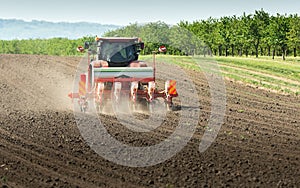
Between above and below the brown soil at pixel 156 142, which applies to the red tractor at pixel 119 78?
above

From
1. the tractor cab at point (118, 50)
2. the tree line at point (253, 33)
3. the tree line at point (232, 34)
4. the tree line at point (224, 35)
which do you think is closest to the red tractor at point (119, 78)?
the tractor cab at point (118, 50)

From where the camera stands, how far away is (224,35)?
6016 centimetres

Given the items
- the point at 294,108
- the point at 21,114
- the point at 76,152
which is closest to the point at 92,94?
the point at 21,114

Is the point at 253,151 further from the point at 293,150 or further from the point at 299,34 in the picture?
the point at 299,34

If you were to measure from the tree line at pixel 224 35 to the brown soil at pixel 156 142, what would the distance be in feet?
106

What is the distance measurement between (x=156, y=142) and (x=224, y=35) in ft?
166

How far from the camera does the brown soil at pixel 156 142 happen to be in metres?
7.97

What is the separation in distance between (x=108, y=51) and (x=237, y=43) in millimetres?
45667

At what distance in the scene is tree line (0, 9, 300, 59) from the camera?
173 ft

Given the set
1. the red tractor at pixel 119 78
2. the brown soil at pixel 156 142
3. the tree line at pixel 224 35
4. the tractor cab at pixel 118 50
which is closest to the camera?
the brown soil at pixel 156 142

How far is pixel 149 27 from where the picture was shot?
52625 millimetres

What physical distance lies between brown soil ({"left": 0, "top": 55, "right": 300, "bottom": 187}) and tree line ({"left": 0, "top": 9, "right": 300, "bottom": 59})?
32372 mm

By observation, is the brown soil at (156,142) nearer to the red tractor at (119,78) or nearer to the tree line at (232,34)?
the red tractor at (119,78)

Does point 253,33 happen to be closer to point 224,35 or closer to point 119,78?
point 224,35
